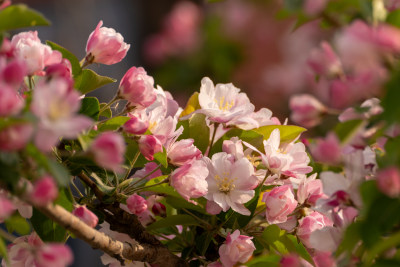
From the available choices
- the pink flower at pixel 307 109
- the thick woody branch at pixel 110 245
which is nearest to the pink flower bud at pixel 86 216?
the thick woody branch at pixel 110 245

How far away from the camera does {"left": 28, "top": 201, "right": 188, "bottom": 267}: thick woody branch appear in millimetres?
641

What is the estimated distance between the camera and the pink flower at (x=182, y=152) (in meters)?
0.78

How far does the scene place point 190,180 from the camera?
758 mm

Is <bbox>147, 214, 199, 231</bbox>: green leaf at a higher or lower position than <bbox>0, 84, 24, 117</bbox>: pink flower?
lower

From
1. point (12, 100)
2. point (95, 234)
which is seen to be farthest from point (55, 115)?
point (95, 234)

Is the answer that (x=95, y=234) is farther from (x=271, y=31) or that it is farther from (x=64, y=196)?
(x=271, y=31)

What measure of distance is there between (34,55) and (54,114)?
17 cm

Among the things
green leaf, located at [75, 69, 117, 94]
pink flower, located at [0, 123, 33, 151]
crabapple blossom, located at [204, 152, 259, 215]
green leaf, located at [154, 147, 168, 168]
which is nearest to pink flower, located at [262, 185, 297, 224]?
crabapple blossom, located at [204, 152, 259, 215]

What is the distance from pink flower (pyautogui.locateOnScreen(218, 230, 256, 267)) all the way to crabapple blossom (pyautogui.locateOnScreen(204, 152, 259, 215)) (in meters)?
0.04

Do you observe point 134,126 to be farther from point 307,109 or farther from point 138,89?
point 307,109

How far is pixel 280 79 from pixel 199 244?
1.13 metres

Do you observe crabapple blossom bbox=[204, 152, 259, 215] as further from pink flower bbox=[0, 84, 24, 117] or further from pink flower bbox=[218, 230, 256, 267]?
pink flower bbox=[0, 84, 24, 117]

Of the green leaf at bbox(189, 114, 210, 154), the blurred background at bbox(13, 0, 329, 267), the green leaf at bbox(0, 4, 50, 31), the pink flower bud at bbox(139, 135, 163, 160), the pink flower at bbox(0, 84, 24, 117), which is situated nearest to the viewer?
the pink flower at bbox(0, 84, 24, 117)

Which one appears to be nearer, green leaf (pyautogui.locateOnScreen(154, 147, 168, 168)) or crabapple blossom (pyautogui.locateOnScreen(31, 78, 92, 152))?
crabapple blossom (pyautogui.locateOnScreen(31, 78, 92, 152))
